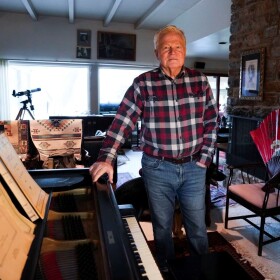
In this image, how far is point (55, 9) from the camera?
516 centimetres

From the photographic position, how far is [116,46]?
6086 mm

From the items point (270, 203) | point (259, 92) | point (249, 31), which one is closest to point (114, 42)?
point (249, 31)

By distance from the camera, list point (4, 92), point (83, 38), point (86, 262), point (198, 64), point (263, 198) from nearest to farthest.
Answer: point (86, 262)
point (263, 198)
point (4, 92)
point (83, 38)
point (198, 64)

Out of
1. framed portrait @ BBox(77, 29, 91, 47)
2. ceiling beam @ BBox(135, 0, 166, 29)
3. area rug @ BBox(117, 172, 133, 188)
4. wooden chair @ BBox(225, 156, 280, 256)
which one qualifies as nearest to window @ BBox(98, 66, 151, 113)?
framed portrait @ BBox(77, 29, 91, 47)

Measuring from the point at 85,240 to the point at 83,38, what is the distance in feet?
18.5

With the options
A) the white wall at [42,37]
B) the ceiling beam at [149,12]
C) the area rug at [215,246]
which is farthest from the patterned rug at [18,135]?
the white wall at [42,37]

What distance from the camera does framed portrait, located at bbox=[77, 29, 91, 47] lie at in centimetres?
582

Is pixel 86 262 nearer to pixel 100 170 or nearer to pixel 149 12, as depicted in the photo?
pixel 100 170

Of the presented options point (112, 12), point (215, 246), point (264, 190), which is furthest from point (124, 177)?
point (112, 12)

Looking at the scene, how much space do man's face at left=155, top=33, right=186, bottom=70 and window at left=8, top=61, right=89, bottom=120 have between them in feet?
16.8

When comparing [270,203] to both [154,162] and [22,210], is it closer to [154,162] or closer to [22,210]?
[154,162]

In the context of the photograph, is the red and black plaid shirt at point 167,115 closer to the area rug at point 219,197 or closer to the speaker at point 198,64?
the area rug at point 219,197

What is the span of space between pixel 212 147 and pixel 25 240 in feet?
3.22

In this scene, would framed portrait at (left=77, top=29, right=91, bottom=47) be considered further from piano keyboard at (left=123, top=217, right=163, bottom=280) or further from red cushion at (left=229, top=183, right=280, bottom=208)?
piano keyboard at (left=123, top=217, right=163, bottom=280)
